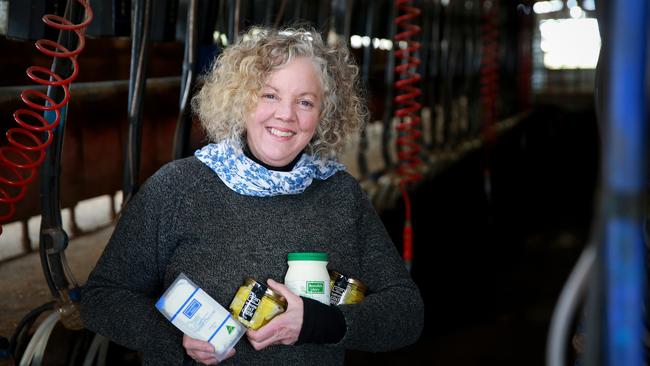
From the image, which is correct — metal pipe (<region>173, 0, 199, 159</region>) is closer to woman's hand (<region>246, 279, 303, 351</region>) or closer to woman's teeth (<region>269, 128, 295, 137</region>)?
woman's teeth (<region>269, 128, 295, 137</region>)

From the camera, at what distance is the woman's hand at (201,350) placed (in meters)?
1.38

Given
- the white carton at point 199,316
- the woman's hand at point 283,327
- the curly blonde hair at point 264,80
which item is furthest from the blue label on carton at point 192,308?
the curly blonde hair at point 264,80

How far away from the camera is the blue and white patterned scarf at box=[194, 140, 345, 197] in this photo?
1551 millimetres

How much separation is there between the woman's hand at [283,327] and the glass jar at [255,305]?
0.04ft

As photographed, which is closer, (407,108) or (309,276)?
(309,276)

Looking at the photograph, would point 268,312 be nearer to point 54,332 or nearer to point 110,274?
point 110,274

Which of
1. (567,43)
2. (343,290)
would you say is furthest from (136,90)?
(567,43)

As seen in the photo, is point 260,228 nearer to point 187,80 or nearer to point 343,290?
point 343,290

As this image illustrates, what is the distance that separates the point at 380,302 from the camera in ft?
5.23

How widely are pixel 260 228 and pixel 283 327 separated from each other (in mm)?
228

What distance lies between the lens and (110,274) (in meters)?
1.51

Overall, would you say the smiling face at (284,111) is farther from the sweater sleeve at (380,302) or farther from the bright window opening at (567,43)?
the bright window opening at (567,43)

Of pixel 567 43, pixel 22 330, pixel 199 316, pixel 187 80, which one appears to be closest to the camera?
pixel 199 316

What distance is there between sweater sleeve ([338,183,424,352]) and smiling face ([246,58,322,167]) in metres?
0.22
